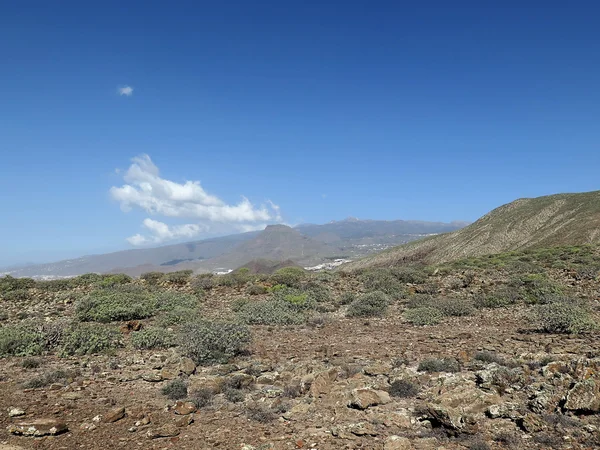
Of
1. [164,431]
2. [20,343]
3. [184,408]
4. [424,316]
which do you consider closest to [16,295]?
[20,343]

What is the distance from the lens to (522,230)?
64500mm

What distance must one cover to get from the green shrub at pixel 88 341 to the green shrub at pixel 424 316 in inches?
427

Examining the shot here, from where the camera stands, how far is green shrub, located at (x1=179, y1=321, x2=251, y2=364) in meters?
10.4

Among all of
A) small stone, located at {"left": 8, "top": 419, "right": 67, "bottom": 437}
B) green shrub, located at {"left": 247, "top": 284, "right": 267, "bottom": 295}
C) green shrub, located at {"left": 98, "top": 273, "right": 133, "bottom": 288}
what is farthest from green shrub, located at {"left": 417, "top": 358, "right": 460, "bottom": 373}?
green shrub, located at {"left": 98, "top": 273, "right": 133, "bottom": 288}

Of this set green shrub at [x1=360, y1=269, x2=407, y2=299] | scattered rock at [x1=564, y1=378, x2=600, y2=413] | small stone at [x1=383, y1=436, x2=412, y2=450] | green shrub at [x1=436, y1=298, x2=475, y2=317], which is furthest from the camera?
green shrub at [x1=360, y1=269, x2=407, y2=299]

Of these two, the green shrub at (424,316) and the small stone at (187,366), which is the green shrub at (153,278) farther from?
the green shrub at (424,316)

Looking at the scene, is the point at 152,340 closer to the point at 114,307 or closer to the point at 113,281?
the point at 114,307

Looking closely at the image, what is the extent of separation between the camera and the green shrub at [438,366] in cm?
869

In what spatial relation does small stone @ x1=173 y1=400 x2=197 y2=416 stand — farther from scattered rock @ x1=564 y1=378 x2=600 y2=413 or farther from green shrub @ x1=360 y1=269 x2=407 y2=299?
green shrub @ x1=360 y1=269 x2=407 y2=299

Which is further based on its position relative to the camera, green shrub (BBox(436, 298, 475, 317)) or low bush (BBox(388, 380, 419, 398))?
green shrub (BBox(436, 298, 475, 317))

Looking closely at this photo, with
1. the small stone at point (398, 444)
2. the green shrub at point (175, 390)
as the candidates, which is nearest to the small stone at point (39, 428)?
the green shrub at point (175, 390)

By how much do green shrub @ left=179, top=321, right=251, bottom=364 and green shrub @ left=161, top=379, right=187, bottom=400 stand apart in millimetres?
1967

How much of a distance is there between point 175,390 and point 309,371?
3.18 metres

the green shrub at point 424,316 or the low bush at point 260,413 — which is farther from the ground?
the low bush at point 260,413
